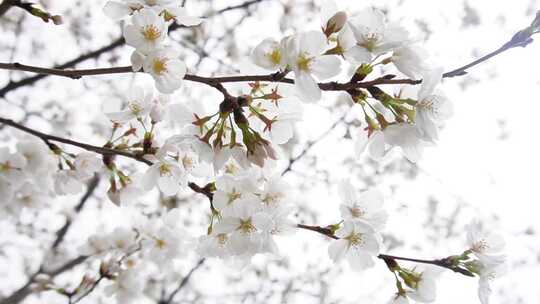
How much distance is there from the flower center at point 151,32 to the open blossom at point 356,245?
689 mm

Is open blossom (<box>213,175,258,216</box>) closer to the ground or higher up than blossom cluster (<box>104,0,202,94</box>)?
closer to the ground

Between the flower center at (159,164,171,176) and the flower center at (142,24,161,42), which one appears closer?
the flower center at (142,24,161,42)

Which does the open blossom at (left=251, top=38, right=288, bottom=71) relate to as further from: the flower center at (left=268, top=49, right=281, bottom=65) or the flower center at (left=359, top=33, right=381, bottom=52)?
the flower center at (left=359, top=33, right=381, bottom=52)

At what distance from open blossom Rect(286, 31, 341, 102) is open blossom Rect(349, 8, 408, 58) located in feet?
0.24

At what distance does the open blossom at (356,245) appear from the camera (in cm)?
133

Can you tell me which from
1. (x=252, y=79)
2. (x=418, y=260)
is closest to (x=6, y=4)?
(x=252, y=79)

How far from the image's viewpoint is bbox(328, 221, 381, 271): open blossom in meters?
1.33

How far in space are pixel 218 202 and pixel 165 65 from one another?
1.30ft

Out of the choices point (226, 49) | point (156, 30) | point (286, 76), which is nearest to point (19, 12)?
point (226, 49)

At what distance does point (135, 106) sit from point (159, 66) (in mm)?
332

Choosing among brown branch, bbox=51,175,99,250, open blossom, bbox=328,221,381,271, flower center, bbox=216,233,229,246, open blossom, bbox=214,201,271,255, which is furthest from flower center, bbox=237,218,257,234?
brown branch, bbox=51,175,99,250

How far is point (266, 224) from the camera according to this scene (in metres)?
1.29

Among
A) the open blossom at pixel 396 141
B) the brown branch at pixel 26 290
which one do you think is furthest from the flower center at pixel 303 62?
the brown branch at pixel 26 290

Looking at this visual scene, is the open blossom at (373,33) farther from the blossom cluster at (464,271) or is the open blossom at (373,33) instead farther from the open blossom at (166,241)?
the open blossom at (166,241)
